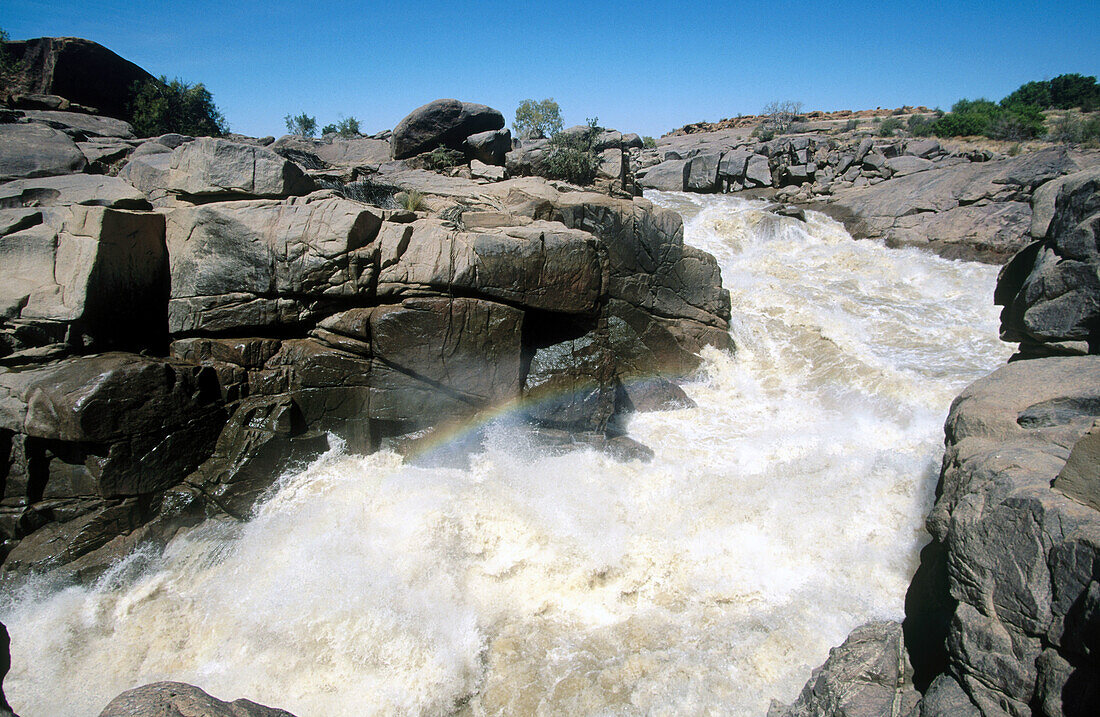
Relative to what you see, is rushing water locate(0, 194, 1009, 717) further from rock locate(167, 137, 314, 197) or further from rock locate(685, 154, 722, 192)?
rock locate(685, 154, 722, 192)

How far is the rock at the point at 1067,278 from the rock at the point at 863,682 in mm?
4159

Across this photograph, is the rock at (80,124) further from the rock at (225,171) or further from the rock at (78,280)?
the rock at (78,280)

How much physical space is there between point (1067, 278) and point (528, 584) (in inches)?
257

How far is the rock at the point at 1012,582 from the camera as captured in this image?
9.07ft

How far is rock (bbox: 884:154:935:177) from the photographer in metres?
17.9

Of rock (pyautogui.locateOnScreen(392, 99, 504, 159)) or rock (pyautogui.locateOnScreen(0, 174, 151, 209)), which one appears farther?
rock (pyautogui.locateOnScreen(392, 99, 504, 159))

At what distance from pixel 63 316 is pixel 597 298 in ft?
20.0

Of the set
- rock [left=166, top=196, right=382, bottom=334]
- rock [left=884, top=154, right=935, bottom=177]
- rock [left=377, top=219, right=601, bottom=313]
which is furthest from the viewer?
rock [left=884, top=154, right=935, bottom=177]

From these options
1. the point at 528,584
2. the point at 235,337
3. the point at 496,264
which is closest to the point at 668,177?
the point at 496,264

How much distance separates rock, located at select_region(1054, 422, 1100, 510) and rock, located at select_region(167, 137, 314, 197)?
326 inches

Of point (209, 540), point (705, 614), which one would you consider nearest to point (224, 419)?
point (209, 540)

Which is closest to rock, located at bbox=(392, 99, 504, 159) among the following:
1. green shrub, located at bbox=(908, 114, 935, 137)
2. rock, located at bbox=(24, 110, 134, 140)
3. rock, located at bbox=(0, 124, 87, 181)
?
rock, located at bbox=(24, 110, 134, 140)

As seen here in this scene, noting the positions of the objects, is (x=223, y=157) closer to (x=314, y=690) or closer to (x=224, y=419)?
(x=224, y=419)

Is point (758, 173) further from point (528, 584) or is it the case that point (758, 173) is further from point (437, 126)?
point (528, 584)
